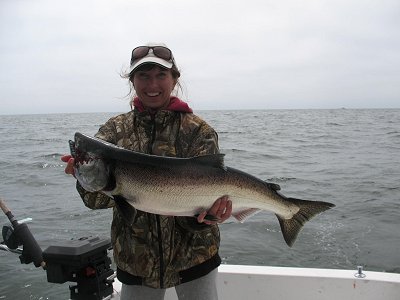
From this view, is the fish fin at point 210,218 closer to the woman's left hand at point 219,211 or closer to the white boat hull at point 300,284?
the woman's left hand at point 219,211

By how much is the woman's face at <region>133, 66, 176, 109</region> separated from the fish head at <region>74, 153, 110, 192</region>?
72cm

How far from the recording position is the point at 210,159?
10.4 ft

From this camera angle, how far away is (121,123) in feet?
11.6

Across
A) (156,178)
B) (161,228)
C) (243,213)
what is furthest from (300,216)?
(156,178)

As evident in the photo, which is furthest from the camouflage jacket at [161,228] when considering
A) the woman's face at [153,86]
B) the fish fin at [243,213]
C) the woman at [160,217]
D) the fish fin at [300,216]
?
the fish fin at [300,216]

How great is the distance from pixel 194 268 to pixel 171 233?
0.34 metres

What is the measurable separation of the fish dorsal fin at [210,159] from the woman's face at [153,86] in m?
0.66

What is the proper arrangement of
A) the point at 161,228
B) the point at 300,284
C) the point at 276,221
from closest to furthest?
the point at 161,228
the point at 300,284
the point at 276,221

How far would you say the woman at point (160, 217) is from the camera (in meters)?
3.26

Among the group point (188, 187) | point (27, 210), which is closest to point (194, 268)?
point (188, 187)

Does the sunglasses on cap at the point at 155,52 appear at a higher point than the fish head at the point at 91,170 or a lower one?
higher

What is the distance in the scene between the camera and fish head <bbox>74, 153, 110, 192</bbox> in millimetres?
3016

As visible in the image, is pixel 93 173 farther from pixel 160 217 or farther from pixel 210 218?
pixel 210 218

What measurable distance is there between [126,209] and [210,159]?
74cm
